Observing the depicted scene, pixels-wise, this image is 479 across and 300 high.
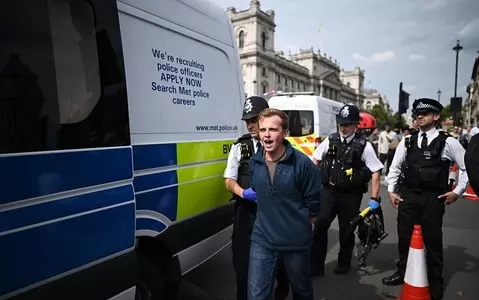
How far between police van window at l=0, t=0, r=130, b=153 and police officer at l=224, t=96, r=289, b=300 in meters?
1.05

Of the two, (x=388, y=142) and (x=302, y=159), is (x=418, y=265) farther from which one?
(x=388, y=142)

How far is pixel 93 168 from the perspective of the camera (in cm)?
186

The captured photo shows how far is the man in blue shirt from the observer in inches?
91.7

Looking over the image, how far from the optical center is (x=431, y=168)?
3430mm

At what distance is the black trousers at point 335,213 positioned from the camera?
388cm

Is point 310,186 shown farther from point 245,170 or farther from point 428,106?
point 428,106

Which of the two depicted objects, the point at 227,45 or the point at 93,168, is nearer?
the point at 93,168

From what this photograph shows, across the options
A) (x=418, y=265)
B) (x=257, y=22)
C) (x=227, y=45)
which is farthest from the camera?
(x=257, y=22)

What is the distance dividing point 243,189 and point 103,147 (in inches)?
47.9

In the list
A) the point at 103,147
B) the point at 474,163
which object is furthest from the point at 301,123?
the point at 103,147

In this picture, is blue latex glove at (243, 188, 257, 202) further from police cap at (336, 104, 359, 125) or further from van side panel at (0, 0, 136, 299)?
police cap at (336, 104, 359, 125)

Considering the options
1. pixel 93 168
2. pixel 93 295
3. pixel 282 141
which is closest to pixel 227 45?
pixel 282 141

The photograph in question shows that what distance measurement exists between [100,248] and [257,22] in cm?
8048

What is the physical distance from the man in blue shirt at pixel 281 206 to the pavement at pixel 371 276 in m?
1.24
